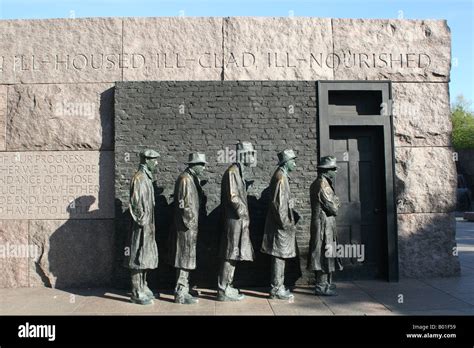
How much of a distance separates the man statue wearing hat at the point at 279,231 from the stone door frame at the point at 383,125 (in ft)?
4.22

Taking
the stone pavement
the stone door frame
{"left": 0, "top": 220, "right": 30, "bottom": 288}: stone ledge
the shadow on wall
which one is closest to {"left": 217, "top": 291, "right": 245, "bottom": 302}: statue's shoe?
the stone pavement

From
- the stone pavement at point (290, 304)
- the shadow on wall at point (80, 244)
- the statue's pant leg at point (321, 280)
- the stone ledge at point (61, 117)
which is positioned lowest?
the stone pavement at point (290, 304)

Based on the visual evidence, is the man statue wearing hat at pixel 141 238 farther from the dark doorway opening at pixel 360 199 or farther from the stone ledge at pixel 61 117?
the dark doorway opening at pixel 360 199

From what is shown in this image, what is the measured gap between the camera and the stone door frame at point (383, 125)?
726 cm

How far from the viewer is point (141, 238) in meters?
6.06

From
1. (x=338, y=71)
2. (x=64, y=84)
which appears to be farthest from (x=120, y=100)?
(x=338, y=71)

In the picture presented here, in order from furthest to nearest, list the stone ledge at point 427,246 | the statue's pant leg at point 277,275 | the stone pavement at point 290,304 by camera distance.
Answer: the stone ledge at point 427,246, the statue's pant leg at point 277,275, the stone pavement at point 290,304

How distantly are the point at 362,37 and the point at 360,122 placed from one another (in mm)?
1566

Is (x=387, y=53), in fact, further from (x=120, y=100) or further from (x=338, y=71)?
(x=120, y=100)

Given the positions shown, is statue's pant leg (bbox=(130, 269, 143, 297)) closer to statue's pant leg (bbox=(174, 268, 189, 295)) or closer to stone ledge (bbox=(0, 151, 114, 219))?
statue's pant leg (bbox=(174, 268, 189, 295))

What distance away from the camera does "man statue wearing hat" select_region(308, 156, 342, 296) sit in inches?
250

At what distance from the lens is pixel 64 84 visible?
7.46m

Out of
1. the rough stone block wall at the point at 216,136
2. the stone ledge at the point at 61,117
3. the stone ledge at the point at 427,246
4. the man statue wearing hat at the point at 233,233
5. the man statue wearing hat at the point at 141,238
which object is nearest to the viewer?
the man statue wearing hat at the point at 141,238

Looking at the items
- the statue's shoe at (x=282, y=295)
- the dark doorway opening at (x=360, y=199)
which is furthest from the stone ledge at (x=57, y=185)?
the dark doorway opening at (x=360, y=199)
